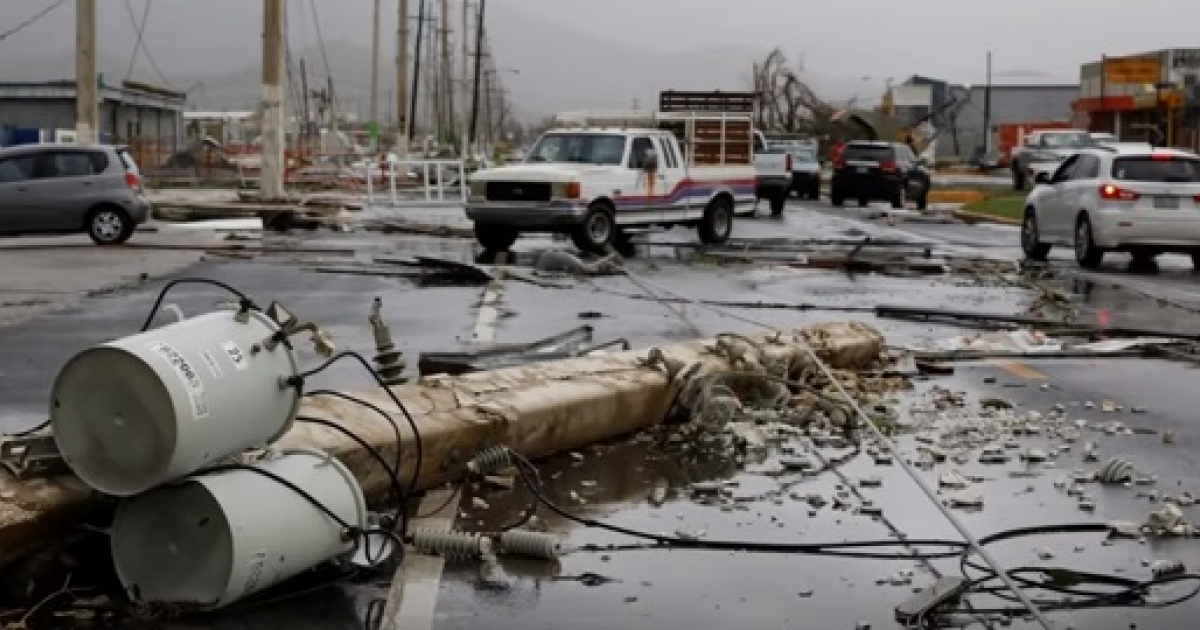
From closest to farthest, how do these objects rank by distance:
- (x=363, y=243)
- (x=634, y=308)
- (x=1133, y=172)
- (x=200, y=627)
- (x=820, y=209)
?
(x=200, y=627) → (x=634, y=308) → (x=1133, y=172) → (x=363, y=243) → (x=820, y=209)

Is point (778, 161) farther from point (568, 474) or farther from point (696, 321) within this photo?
point (568, 474)

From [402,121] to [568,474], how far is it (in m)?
57.1

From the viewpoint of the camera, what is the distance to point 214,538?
5.72 metres

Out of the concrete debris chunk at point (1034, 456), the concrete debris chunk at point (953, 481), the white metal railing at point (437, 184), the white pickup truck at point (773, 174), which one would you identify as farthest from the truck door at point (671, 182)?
the concrete debris chunk at point (953, 481)

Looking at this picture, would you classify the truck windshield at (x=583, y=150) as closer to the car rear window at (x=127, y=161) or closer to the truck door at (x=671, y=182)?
the truck door at (x=671, y=182)

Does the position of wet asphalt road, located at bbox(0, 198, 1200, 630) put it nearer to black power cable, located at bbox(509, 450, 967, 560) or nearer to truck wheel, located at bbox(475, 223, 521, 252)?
black power cable, located at bbox(509, 450, 967, 560)

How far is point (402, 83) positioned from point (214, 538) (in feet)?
203

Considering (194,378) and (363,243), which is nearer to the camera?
(194,378)

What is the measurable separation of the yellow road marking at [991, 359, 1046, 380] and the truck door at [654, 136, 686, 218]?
554 inches

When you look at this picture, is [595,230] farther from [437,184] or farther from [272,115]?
[437,184]

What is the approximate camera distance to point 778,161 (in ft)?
139

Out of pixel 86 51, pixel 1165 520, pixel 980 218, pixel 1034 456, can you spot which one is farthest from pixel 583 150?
pixel 1165 520

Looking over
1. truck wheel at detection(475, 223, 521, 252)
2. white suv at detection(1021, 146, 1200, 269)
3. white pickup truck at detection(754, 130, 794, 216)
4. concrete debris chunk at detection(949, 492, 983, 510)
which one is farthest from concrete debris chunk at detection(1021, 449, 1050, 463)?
white pickup truck at detection(754, 130, 794, 216)

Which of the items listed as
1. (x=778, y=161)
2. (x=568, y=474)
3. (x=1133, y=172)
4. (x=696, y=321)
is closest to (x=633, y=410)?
(x=568, y=474)
